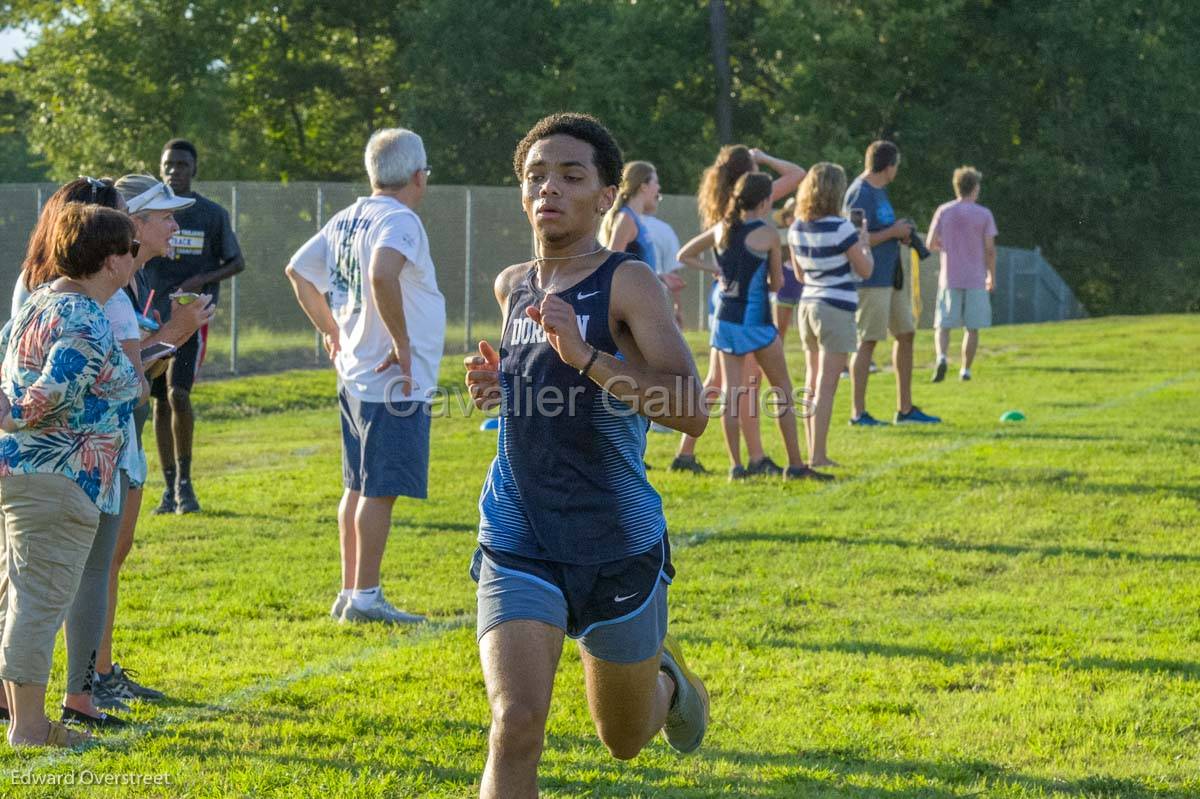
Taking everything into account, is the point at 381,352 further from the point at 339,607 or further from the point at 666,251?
the point at 666,251

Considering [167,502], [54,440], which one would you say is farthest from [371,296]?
[167,502]

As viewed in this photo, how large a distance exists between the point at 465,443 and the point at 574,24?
29.0m

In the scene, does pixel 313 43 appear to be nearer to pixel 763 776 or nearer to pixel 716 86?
pixel 716 86

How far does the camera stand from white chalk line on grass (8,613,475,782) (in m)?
4.97

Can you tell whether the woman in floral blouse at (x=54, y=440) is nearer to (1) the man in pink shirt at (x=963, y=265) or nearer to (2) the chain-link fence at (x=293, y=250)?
(1) the man in pink shirt at (x=963, y=265)

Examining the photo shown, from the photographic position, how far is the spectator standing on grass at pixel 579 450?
3.96 metres

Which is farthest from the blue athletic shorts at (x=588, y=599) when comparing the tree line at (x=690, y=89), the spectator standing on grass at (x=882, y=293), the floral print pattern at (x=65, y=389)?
the tree line at (x=690, y=89)

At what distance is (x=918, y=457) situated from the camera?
1169 cm

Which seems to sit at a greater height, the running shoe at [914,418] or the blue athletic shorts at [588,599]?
the blue athletic shorts at [588,599]

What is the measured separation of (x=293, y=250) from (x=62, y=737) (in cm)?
1635

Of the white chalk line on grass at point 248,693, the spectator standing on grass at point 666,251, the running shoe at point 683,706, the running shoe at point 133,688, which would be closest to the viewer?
the running shoe at point 683,706

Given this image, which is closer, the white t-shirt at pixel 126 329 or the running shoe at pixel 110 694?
the white t-shirt at pixel 126 329

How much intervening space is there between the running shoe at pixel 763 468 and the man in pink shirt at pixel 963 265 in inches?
Answer: 254

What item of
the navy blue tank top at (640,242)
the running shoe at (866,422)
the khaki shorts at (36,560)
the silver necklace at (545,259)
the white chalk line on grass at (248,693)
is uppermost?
the navy blue tank top at (640,242)
